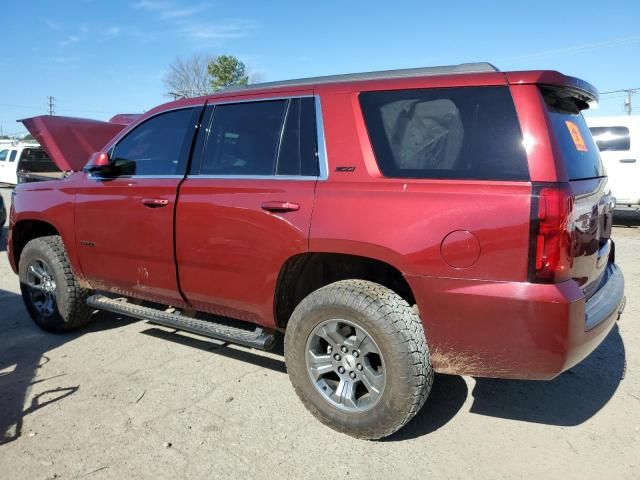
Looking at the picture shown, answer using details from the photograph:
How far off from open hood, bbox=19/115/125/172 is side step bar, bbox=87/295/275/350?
4.67ft

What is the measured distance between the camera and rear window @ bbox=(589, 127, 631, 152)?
1134 centimetres

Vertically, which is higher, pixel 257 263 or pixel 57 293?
pixel 257 263

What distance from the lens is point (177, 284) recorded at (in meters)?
3.66

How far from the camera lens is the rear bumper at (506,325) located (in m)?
2.33

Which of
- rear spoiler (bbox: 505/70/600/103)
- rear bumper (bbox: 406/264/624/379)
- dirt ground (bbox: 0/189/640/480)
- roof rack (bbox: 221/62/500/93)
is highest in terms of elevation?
roof rack (bbox: 221/62/500/93)

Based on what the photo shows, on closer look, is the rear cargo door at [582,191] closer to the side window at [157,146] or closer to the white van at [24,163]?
the side window at [157,146]

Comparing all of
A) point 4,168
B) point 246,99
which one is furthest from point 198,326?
point 4,168

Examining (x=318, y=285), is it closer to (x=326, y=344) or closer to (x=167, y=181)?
(x=326, y=344)

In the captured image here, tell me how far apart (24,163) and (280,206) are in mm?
19157

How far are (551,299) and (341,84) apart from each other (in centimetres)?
168

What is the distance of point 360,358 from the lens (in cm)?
288

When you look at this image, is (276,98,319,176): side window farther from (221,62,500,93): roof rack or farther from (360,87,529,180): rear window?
(360,87,529,180): rear window

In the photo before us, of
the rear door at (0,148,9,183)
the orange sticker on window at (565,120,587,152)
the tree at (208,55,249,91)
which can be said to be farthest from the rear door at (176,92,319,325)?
the tree at (208,55,249,91)

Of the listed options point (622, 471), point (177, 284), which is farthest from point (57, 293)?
point (622, 471)
